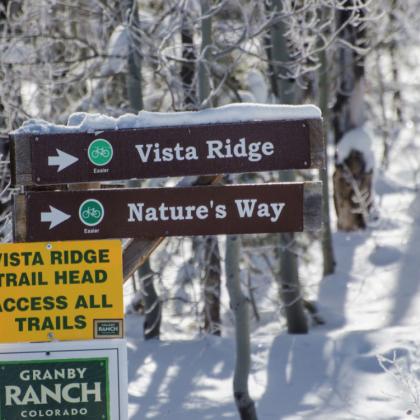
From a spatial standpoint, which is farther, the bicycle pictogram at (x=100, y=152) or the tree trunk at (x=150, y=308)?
the tree trunk at (x=150, y=308)

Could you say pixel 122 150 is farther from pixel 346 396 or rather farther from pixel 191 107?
pixel 346 396

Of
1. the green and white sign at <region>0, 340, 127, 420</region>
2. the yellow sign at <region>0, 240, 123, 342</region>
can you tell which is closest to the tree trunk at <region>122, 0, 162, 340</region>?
the yellow sign at <region>0, 240, 123, 342</region>

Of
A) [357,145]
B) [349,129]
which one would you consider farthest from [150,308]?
[349,129]

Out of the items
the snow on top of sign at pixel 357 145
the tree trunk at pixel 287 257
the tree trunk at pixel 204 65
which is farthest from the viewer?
the snow on top of sign at pixel 357 145

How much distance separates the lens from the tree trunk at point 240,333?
7.88 m

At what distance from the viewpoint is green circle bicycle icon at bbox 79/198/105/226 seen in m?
4.26

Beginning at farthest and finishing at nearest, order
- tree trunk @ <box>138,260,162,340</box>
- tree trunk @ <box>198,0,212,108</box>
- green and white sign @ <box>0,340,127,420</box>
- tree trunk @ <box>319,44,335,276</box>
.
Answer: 1. tree trunk @ <box>319,44,335,276</box>
2. tree trunk @ <box>138,260,162,340</box>
3. tree trunk @ <box>198,0,212,108</box>
4. green and white sign @ <box>0,340,127,420</box>

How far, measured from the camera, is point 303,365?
9.54 metres

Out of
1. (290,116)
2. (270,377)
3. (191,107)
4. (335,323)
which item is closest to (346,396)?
(270,377)

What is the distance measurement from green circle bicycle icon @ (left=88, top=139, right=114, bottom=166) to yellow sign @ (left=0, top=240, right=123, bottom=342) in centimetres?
39

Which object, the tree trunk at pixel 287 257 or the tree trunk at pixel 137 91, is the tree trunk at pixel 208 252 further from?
the tree trunk at pixel 287 257

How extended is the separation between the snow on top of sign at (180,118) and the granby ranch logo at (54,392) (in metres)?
1.06

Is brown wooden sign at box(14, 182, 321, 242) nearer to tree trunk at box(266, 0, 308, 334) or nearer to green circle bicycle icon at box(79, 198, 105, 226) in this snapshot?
green circle bicycle icon at box(79, 198, 105, 226)

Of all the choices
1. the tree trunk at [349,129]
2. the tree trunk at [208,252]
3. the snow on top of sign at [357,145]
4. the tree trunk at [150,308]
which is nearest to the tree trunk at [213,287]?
the tree trunk at [208,252]
